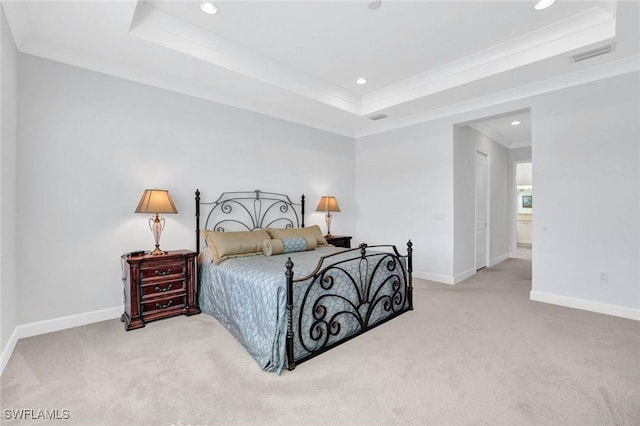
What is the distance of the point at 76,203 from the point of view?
3068 mm

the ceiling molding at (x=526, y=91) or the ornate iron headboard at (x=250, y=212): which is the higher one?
the ceiling molding at (x=526, y=91)

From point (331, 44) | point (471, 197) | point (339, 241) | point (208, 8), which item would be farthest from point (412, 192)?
point (208, 8)

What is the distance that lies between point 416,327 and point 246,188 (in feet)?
Answer: 9.52

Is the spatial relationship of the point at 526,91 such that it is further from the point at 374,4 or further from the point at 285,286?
the point at 285,286

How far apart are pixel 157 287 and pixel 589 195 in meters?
5.04

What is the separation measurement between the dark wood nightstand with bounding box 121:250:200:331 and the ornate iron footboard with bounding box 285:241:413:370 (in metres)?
1.60

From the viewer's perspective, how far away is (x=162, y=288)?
3.20 meters

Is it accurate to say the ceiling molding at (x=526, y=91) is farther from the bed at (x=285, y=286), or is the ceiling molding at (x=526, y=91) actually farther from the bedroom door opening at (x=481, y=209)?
the bed at (x=285, y=286)

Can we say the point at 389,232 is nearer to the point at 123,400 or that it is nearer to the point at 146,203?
the point at 146,203

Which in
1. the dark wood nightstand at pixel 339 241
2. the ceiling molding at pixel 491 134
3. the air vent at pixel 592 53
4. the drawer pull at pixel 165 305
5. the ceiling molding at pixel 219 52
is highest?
the ceiling molding at pixel 219 52

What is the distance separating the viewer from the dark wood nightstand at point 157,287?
2.99 meters

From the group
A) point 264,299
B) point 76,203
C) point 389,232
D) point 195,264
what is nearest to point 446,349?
point 264,299

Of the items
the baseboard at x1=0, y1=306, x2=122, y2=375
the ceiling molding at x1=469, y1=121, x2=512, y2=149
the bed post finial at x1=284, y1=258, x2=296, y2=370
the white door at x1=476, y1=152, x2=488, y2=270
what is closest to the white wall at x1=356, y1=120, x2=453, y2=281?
the ceiling molding at x1=469, y1=121, x2=512, y2=149

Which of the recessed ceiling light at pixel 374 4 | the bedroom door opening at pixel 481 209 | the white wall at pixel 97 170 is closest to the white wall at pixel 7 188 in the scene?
the white wall at pixel 97 170
